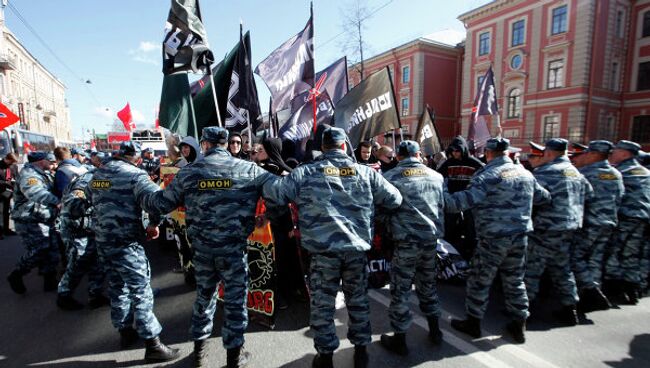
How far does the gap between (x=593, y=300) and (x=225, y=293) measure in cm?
408

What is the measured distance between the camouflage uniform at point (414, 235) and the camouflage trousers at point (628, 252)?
2834 millimetres

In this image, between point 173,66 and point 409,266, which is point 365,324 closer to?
point 409,266

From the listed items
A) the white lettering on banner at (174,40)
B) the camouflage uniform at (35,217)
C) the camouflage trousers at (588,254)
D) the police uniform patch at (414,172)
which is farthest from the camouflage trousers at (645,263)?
the camouflage uniform at (35,217)

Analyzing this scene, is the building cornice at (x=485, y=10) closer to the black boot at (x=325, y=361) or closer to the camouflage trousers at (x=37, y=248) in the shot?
the black boot at (x=325, y=361)

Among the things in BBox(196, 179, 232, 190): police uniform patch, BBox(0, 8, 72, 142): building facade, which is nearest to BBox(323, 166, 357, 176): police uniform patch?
BBox(196, 179, 232, 190): police uniform patch

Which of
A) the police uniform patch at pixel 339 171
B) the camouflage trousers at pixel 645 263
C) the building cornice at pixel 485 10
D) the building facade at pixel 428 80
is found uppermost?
the building cornice at pixel 485 10

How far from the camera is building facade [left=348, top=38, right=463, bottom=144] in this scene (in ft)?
112

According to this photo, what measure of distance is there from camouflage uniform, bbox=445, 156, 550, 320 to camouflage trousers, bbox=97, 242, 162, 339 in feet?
9.60

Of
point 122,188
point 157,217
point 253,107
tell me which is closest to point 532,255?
point 157,217

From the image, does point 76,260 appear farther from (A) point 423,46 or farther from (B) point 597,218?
(A) point 423,46

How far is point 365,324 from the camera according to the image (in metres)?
2.88

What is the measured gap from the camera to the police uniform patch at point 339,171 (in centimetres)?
278

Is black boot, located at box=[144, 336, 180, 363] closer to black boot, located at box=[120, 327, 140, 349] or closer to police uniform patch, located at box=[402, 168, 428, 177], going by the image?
black boot, located at box=[120, 327, 140, 349]

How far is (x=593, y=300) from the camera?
4.02m
